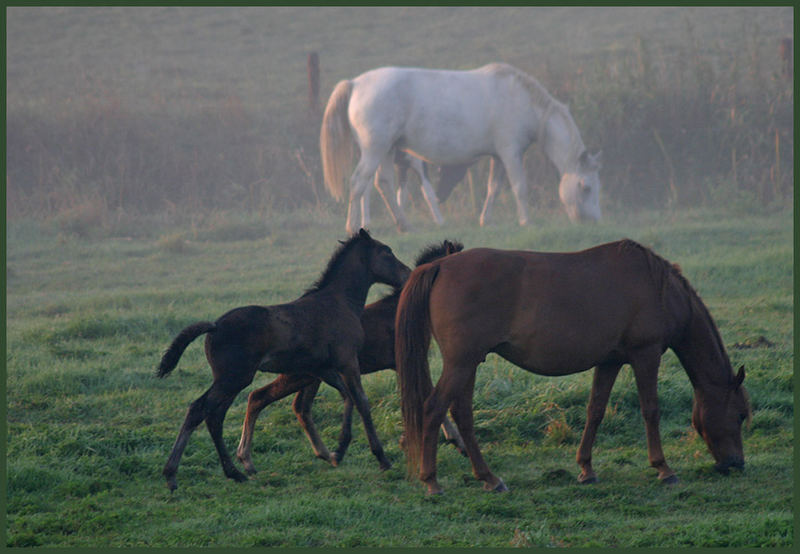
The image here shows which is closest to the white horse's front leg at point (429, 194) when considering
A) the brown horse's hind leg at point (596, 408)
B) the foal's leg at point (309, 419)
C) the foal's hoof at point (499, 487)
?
the foal's leg at point (309, 419)

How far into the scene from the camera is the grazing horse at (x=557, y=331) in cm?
491

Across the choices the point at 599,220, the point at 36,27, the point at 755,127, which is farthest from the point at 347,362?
the point at 36,27

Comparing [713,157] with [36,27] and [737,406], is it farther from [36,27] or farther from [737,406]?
[36,27]

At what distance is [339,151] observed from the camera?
50.8 feet

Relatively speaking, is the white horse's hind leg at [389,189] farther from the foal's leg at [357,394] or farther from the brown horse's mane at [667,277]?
the brown horse's mane at [667,277]

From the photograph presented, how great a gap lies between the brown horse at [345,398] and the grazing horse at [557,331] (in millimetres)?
801

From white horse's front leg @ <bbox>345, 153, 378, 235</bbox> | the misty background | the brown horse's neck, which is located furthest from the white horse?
the brown horse's neck

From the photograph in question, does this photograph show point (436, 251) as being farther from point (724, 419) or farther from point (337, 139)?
point (337, 139)

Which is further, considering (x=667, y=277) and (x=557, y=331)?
(x=667, y=277)

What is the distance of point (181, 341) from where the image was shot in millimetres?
5293

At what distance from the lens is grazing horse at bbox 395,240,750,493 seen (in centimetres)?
491

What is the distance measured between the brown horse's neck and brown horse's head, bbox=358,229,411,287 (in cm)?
180

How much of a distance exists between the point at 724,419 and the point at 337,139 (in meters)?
11.0

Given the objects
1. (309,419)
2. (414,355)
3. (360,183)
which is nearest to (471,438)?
(414,355)
